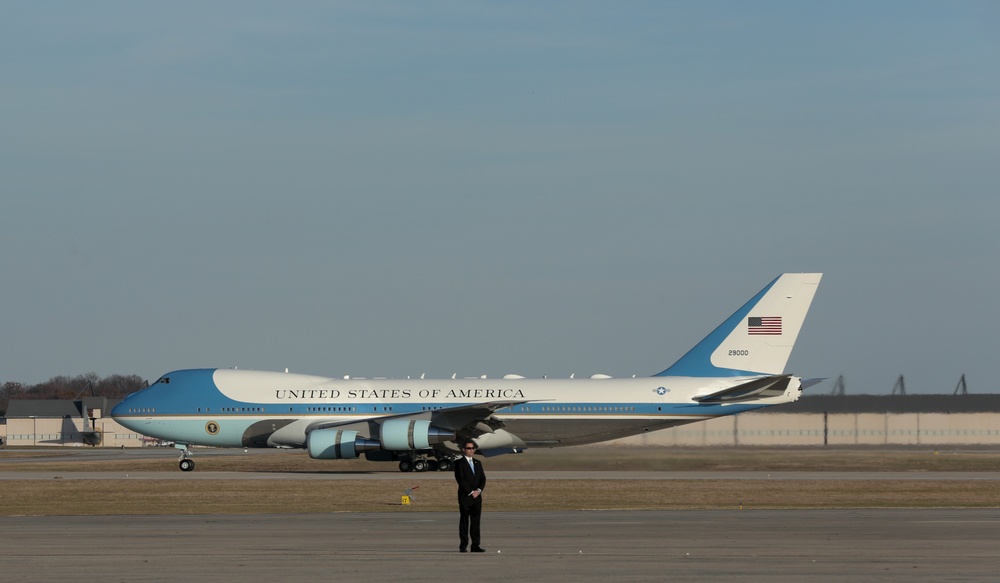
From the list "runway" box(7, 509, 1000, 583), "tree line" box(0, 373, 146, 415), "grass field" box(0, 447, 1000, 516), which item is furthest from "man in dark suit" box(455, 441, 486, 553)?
"tree line" box(0, 373, 146, 415)

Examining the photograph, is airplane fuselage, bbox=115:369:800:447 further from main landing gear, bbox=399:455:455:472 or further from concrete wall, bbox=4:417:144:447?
concrete wall, bbox=4:417:144:447

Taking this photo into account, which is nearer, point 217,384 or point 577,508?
point 577,508

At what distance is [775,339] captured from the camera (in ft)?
133

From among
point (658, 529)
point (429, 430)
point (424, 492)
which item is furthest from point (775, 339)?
point (658, 529)

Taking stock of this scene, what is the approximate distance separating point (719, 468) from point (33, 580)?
1123 inches

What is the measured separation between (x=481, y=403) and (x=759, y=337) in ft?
31.4

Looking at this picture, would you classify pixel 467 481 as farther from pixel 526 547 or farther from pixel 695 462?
pixel 695 462

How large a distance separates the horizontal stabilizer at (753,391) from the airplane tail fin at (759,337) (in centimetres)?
122

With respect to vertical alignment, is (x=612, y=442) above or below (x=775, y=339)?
below

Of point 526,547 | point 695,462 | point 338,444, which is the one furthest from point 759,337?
point 526,547

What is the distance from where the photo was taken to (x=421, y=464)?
39188mm

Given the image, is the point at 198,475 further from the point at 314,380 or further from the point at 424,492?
the point at 424,492

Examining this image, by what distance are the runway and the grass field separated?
7.56 ft

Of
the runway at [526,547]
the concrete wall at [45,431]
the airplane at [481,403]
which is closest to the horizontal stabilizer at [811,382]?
the airplane at [481,403]
